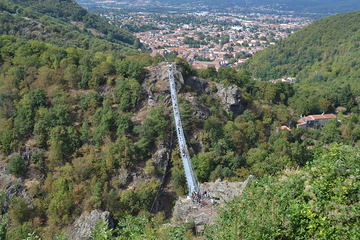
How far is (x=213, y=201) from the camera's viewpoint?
19641mm

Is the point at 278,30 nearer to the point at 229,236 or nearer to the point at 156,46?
the point at 156,46

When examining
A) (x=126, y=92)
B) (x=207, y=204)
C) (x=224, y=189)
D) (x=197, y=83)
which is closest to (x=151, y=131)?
(x=126, y=92)

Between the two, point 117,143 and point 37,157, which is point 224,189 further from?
point 37,157

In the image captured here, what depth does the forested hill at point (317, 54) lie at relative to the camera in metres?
92.8

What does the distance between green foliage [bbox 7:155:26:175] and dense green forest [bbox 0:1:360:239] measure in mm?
104

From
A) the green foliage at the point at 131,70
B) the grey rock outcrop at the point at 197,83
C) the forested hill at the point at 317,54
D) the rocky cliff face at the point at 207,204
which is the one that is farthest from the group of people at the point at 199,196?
the forested hill at the point at 317,54

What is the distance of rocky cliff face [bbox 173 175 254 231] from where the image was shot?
18875 millimetres

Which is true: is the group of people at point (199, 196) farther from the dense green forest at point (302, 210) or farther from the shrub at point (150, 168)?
the dense green forest at point (302, 210)

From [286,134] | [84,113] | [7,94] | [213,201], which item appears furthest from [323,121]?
[7,94]

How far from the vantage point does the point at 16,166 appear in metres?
26.8

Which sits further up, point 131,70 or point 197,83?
point 131,70

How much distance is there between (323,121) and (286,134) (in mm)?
15621

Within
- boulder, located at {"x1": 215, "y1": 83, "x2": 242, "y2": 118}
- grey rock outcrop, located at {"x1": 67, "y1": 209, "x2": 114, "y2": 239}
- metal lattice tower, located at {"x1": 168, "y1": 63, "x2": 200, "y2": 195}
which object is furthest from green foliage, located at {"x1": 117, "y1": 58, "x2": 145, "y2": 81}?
grey rock outcrop, located at {"x1": 67, "y1": 209, "x2": 114, "y2": 239}

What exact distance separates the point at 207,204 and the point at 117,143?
38.5 ft
